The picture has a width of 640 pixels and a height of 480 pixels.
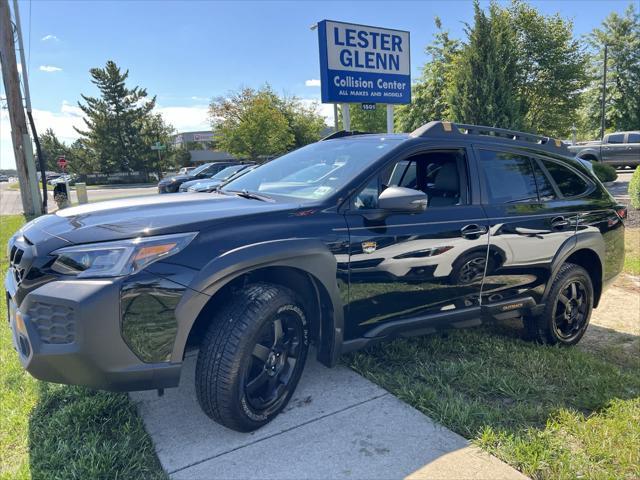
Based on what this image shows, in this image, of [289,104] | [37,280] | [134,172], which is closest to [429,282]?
[37,280]

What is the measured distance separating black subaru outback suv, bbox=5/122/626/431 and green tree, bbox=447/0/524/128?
1401 cm

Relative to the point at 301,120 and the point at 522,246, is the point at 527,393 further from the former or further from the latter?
the point at 301,120

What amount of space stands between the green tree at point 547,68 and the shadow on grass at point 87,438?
22.4 m

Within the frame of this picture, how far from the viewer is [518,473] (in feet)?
7.77

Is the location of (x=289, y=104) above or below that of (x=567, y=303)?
above

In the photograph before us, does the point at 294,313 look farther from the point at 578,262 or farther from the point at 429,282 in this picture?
the point at 578,262

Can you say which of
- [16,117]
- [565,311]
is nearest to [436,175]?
[565,311]

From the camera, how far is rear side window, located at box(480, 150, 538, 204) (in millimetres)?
3604

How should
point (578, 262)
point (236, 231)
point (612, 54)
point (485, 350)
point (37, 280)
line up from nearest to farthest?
point (37, 280)
point (236, 231)
point (485, 350)
point (578, 262)
point (612, 54)

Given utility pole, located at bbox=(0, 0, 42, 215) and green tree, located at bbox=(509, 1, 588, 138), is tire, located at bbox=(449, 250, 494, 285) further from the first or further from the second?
green tree, located at bbox=(509, 1, 588, 138)

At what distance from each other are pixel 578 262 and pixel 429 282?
1.91 meters

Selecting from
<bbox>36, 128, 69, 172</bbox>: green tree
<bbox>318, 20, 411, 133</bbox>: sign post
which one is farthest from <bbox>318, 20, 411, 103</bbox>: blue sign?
<bbox>36, 128, 69, 172</bbox>: green tree

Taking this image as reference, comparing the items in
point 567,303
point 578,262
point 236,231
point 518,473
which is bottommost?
point 518,473

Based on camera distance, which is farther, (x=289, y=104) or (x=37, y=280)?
(x=289, y=104)
